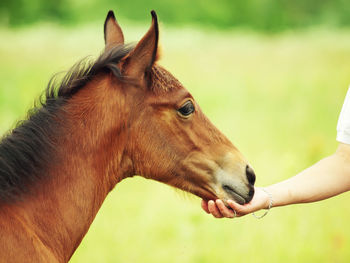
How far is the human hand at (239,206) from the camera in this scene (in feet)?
10.6

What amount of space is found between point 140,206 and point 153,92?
4.58 m

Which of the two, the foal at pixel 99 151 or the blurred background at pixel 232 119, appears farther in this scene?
the blurred background at pixel 232 119

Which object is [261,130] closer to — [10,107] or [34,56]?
[10,107]

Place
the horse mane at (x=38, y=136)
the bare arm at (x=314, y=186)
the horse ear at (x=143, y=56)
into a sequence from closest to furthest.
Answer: the horse mane at (x=38, y=136), the horse ear at (x=143, y=56), the bare arm at (x=314, y=186)

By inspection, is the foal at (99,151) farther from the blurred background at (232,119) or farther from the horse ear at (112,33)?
the blurred background at (232,119)

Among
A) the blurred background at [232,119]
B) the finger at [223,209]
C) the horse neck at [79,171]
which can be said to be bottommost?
the blurred background at [232,119]

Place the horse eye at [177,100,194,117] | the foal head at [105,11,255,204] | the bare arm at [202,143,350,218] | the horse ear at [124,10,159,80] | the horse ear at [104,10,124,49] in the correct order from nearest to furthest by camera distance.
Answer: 1. the horse ear at [124,10,159,80]
2. the foal head at [105,11,255,204]
3. the horse eye at [177,100,194,117]
4. the bare arm at [202,143,350,218]
5. the horse ear at [104,10,124,49]

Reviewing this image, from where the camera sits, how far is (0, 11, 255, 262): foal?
2791 millimetres

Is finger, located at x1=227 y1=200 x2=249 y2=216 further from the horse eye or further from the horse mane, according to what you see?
the horse mane

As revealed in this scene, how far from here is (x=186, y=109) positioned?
322cm

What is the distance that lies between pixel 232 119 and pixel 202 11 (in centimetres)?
1637

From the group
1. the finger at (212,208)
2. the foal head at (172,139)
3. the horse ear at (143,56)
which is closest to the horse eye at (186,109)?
the foal head at (172,139)

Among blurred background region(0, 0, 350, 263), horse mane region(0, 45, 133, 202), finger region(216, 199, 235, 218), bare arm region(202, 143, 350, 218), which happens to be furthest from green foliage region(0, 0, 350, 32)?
finger region(216, 199, 235, 218)

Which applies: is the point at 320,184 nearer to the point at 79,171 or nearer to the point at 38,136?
the point at 79,171
